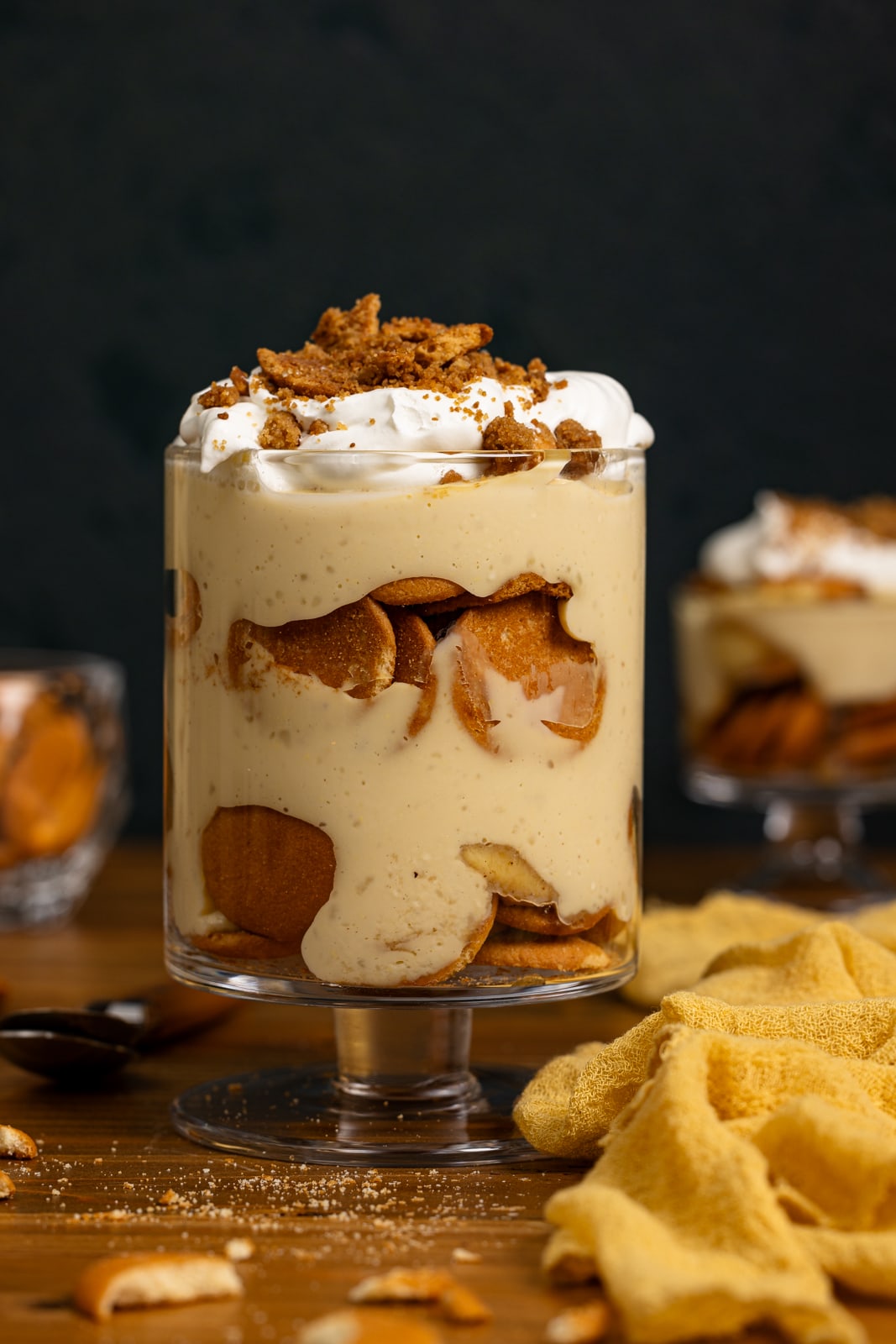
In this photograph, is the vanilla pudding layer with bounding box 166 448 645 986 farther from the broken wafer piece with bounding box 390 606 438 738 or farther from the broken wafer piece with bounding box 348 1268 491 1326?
the broken wafer piece with bounding box 348 1268 491 1326

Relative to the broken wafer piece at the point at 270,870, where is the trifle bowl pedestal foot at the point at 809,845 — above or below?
below

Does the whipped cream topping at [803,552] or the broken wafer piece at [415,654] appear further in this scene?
the whipped cream topping at [803,552]

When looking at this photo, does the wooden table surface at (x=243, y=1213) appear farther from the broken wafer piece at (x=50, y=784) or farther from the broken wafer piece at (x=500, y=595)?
the broken wafer piece at (x=50, y=784)

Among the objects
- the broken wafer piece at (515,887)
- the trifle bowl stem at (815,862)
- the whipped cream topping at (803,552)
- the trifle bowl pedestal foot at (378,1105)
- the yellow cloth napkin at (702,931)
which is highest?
the whipped cream topping at (803,552)

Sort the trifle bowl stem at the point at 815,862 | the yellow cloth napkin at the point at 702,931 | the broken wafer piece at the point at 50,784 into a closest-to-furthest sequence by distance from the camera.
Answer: the yellow cloth napkin at the point at 702,931 → the broken wafer piece at the point at 50,784 → the trifle bowl stem at the point at 815,862

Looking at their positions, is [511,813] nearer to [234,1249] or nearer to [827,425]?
[234,1249]

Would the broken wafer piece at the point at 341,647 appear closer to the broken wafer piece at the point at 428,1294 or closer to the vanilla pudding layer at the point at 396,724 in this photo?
the vanilla pudding layer at the point at 396,724

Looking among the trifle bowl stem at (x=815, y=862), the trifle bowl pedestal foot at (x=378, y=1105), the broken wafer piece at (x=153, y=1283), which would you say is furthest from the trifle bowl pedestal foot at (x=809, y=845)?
the broken wafer piece at (x=153, y=1283)

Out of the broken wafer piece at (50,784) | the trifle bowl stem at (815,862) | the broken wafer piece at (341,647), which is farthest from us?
the trifle bowl stem at (815,862)
